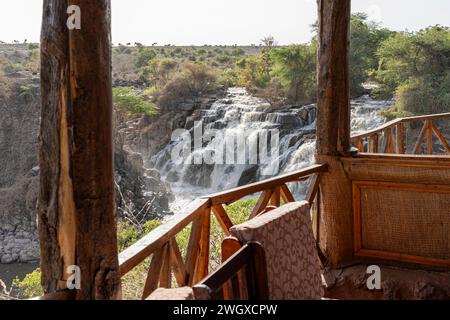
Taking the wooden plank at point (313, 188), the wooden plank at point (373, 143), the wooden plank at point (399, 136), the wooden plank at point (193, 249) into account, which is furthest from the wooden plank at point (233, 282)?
the wooden plank at point (399, 136)

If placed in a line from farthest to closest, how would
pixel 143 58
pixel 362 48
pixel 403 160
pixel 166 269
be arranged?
pixel 143 58 < pixel 362 48 < pixel 403 160 < pixel 166 269

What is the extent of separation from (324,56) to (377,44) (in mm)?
15976

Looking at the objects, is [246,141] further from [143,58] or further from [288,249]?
[143,58]

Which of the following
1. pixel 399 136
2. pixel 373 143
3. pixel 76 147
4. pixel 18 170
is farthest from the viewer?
pixel 18 170

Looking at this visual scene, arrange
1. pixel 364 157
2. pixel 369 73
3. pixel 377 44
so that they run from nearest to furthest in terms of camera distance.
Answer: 1. pixel 364 157
2. pixel 369 73
3. pixel 377 44

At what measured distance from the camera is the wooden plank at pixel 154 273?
86.3 inches

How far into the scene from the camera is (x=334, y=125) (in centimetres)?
384

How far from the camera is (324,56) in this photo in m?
3.82

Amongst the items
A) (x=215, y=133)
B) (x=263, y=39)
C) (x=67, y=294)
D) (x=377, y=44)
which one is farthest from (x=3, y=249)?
(x=263, y=39)

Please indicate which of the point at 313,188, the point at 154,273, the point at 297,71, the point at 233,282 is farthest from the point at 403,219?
the point at 297,71

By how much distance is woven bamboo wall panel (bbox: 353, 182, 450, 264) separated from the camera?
3621 mm

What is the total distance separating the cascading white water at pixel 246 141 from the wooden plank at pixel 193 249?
10689 millimetres

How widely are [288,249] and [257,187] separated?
3.71ft
